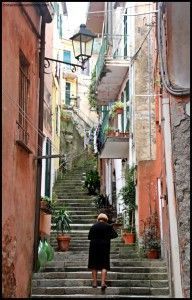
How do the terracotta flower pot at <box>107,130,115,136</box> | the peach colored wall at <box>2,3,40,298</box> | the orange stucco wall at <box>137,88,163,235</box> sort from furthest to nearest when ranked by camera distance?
1. the terracotta flower pot at <box>107,130,115,136</box>
2. the orange stucco wall at <box>137,88,163,235</box>
3. the peach colored wall at <box>2,3,40,298</box>

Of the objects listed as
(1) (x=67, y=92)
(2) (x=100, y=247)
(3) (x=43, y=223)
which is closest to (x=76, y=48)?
(3) (x=43, y=223)

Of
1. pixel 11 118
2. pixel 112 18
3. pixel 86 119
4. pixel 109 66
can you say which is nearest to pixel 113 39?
pixel 112 18

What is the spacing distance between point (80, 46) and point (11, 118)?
132 inches

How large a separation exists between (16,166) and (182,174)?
2669mm

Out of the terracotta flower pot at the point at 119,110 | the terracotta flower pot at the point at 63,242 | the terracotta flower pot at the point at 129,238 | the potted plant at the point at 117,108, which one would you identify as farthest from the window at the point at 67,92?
the terracotta flower pot at the point at 63,242

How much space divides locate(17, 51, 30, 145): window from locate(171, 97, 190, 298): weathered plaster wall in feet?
8.92

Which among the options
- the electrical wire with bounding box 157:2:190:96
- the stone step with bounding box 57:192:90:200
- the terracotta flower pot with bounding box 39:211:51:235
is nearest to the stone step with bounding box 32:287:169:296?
the terracotta flower pot with bounding box 39:211:51:235

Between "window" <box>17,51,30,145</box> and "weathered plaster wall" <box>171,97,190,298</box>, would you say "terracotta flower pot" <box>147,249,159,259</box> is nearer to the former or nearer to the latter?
"window" <box>17,51,30,145</box>

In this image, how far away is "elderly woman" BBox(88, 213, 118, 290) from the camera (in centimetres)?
1020

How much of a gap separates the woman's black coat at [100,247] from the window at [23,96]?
91.9 inches

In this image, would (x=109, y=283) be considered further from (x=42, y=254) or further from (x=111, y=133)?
(x=111, y=133)

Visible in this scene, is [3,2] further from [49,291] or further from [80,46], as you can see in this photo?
[49,291]

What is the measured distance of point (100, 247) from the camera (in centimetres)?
1029

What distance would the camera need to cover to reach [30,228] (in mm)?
9781
